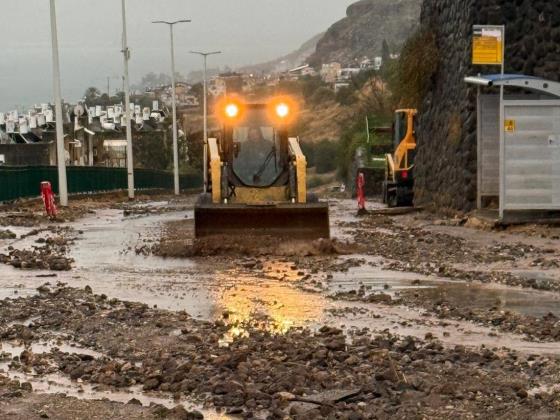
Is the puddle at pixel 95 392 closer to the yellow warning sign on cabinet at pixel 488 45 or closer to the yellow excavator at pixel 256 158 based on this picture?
the yellow excavator at pixel 256 158

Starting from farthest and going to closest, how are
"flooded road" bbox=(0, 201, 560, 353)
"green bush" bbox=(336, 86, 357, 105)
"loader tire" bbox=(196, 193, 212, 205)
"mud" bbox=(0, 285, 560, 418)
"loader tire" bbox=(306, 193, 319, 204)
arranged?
"green bush" bbox=(336, 86, 357, 105) → "loader tire" bbox=(306, 193, 319, 204) → "loader tire" bbox=(196, 193, 212, 205) → "flooded road" bbox=(0, 201, 560, 353) → "mud" bbox=(0, 285, 560, 418)

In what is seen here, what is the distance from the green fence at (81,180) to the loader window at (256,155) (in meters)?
18.2

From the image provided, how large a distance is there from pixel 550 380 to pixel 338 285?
6013 mm

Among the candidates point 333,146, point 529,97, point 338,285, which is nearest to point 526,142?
point 529,97

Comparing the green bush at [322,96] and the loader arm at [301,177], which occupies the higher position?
the green bush at [322,96]

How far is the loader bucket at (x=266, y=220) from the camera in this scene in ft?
61.8

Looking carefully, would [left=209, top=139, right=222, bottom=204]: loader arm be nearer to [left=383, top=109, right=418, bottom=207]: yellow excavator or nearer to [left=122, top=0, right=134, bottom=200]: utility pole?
[left=383, top=109, right=418, bottom=207]: yellow excavator

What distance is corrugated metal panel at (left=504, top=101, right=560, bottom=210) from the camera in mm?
21359

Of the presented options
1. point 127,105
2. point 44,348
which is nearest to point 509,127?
point 44,348

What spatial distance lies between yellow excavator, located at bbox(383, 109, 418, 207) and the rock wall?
16.5 feet

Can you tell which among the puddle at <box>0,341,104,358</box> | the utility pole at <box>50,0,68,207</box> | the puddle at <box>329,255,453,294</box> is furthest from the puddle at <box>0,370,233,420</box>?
the utility pole at <box>50,0,68,207</box>

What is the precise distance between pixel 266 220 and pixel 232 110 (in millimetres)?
2980

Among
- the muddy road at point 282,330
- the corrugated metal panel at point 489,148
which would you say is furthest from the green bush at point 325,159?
the muddy road at point 282,330

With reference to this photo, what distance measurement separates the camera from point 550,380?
7863 mm
